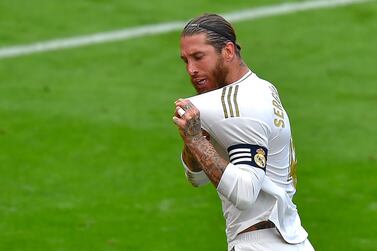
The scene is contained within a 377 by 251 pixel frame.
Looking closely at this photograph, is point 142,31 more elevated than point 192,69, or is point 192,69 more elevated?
point 192,69

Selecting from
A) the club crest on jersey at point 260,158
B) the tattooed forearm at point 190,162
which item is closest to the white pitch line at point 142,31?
the tattooed forearm at point 190,162


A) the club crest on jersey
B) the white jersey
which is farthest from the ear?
the club crest on jersey

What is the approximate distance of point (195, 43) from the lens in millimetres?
6707

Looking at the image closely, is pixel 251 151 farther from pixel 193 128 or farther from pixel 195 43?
pixel 195 43

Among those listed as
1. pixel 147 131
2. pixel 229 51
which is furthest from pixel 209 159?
pixel 147 131

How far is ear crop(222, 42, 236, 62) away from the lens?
671 cm

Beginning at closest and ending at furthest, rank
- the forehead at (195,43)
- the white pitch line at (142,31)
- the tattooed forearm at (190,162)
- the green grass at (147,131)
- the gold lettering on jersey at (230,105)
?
the gold lettering on jersey at (230,105)
the forehead at (195,43)
the tattooed forearm at (190,162)
the green grass at (147,131)
the white pitch line at (142,31)

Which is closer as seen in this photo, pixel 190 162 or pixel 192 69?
pixel 192 69

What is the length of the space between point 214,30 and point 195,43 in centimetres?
12

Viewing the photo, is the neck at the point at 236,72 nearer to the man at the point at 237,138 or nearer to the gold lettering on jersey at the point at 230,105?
the man at the point at 237,138

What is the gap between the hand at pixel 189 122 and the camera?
652 cm

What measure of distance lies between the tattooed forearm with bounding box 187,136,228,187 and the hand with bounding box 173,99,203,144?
3 cm

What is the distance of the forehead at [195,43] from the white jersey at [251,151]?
0.25 m

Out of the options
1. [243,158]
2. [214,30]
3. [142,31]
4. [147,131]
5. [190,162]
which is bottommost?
[142,31]
